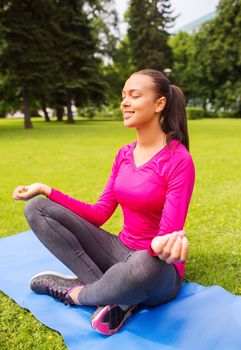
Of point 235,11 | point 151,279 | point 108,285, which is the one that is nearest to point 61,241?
point 108,285

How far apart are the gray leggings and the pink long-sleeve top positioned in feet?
0.39

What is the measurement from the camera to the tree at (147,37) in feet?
125

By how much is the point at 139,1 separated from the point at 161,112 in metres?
39.9

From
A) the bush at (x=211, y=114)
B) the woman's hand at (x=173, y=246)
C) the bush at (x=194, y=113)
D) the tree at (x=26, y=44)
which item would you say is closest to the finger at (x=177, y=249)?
the woman's hand at (x=173, y=246)

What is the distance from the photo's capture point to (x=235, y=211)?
542 cm

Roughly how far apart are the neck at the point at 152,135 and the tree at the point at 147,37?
36506 mm

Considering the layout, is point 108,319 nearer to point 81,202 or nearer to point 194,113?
point 81,202

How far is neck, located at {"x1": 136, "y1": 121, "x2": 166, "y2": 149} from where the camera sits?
8.77ft

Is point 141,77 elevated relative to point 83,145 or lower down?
elevated

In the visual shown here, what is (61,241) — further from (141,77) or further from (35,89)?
(35,89)

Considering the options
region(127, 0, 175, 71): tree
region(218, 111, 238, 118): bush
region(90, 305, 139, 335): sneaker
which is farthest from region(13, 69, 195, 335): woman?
region(218, 111, 238, 118): bush

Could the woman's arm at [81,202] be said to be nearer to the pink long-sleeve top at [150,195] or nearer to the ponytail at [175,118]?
the pink long-sleeve top at [150,195]

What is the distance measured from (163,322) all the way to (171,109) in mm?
1474

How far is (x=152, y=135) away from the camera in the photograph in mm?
2689
